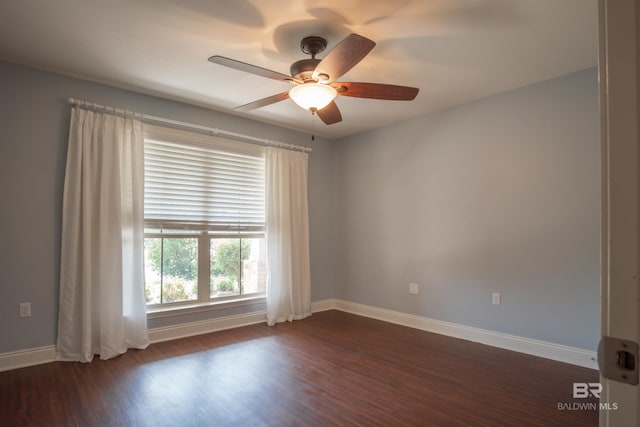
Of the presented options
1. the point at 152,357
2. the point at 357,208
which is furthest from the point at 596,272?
the point at 152,357

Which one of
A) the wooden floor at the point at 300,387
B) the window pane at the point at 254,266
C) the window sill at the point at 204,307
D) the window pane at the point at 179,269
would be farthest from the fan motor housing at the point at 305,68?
the window sill at the point at 204,307

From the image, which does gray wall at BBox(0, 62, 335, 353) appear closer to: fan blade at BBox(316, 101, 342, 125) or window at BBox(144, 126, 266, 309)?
window at BBox(144, 126, 266, 309)

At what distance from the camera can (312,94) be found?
7.61 feet

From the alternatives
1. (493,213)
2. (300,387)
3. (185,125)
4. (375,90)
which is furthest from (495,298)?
(185,125)

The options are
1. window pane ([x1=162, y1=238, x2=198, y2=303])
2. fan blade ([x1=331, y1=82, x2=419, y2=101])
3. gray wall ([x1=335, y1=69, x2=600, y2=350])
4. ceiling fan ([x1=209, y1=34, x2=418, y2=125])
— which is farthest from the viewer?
window pane ([x1=162, y1=238, x2=198, y2=303])

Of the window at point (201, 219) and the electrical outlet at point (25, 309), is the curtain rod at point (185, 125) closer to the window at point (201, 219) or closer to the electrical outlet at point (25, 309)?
the window at point (201, 219)

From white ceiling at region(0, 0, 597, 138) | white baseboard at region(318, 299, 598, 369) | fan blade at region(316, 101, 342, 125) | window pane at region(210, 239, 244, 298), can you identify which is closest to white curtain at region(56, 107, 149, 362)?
white ceiling at region(0, 0, 597, 138)

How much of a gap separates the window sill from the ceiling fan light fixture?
265 centimetres

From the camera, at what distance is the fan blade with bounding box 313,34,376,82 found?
1865mm

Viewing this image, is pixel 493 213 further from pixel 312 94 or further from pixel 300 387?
pixel 300 387

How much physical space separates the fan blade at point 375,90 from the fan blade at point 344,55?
190 millimetres

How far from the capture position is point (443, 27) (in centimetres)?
240

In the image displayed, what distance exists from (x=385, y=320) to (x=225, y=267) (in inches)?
85.2

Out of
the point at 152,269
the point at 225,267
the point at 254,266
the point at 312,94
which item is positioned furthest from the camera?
the point at 254,266
